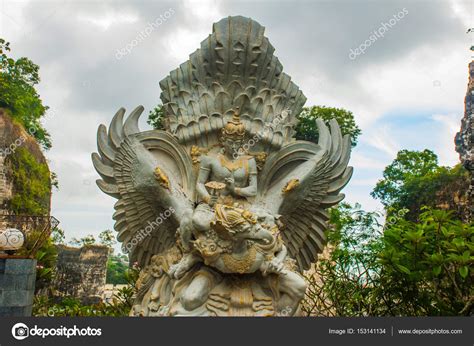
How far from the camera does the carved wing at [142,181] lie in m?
4.14

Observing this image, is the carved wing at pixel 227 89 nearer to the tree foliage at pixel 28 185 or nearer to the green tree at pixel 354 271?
the green tree at pixel 354 271

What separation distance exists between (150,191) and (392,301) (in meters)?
3.06

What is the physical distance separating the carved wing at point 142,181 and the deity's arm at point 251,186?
1.62 feet

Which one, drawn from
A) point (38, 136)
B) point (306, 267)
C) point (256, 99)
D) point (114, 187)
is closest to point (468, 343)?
point (306, 267)

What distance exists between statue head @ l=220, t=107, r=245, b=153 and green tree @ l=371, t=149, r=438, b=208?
15.2 meters

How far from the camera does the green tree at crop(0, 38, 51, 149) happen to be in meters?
14.3

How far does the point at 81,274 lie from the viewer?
13.2 metres

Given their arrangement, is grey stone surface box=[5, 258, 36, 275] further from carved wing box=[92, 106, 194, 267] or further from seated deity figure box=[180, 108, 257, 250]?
seated deity figure box=[180, 108, 257, 250]

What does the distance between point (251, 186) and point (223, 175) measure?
29cm

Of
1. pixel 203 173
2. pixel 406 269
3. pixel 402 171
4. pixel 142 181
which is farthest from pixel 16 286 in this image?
pixel 402 171

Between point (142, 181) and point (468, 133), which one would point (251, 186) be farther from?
point (468, 133)

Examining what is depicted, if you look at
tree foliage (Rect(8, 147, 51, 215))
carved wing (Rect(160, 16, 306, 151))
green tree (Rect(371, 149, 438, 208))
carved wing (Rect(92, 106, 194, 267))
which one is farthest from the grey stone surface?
green tree (Rect(371, 149, 438, 208))

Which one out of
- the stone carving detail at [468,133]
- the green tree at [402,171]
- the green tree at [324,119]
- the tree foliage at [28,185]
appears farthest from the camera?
the green tree at [402,171]

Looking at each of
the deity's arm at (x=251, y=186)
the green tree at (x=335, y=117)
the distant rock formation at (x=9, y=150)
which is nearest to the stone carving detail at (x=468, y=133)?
the green tree at (x=335, y=117)
